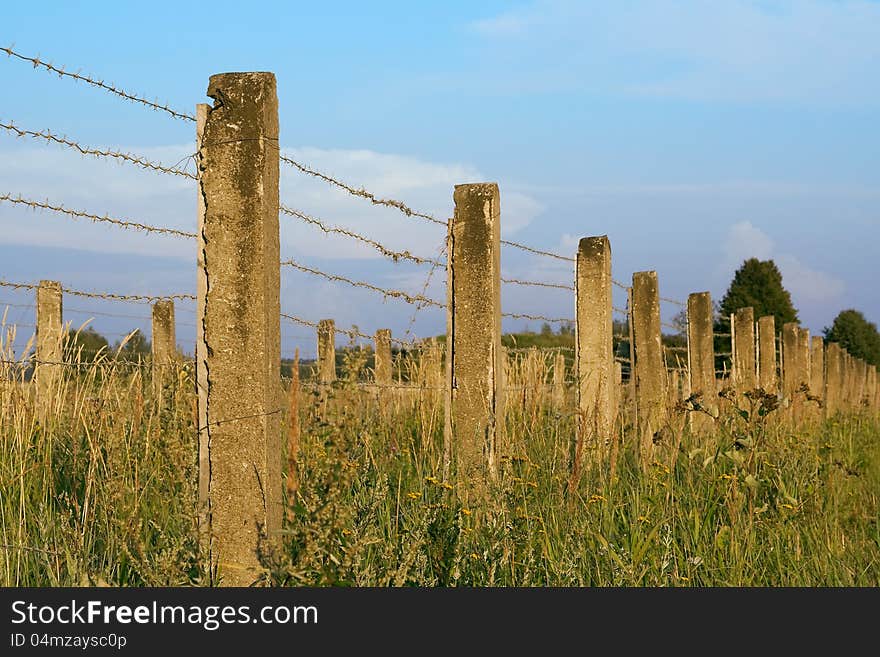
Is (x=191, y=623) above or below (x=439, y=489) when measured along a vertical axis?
below

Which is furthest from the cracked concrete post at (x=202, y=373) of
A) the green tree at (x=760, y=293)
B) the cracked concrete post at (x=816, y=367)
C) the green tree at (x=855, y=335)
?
the green tree at (x=855, y=335)

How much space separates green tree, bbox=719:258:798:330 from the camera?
37.1 meters

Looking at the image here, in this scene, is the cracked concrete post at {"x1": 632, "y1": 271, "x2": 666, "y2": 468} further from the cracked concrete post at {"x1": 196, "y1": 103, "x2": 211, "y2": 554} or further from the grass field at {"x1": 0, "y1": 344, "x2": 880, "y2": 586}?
the cracked concrete post at {"x1": 196, "y1": 103, "x2": 211, "y2": 554}

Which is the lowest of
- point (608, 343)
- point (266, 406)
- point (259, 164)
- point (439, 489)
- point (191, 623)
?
point (191, 623)

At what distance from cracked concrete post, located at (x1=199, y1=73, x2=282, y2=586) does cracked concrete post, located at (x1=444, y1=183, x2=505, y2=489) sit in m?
1.52

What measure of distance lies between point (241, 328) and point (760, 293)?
37.1 m

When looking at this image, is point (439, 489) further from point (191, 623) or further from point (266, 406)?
point (191, 623)

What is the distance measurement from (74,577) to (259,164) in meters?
1.77

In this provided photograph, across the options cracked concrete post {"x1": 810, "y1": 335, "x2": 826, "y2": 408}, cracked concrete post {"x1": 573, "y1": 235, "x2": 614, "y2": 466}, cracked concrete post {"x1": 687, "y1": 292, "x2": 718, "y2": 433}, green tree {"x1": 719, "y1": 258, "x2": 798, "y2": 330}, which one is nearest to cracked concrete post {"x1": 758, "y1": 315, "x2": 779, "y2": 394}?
cracked concrete post {"x1": 687, "y1": 292, "x2": 718, "y2": 433}

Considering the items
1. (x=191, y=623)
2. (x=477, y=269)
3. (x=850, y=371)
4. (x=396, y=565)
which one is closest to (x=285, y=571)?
(x=191, y=623)

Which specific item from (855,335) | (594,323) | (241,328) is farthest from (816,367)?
(855,335)

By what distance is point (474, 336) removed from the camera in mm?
4863

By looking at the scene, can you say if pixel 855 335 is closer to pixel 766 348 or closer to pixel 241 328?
pixel 766 348

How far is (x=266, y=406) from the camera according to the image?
3416 millimetres
